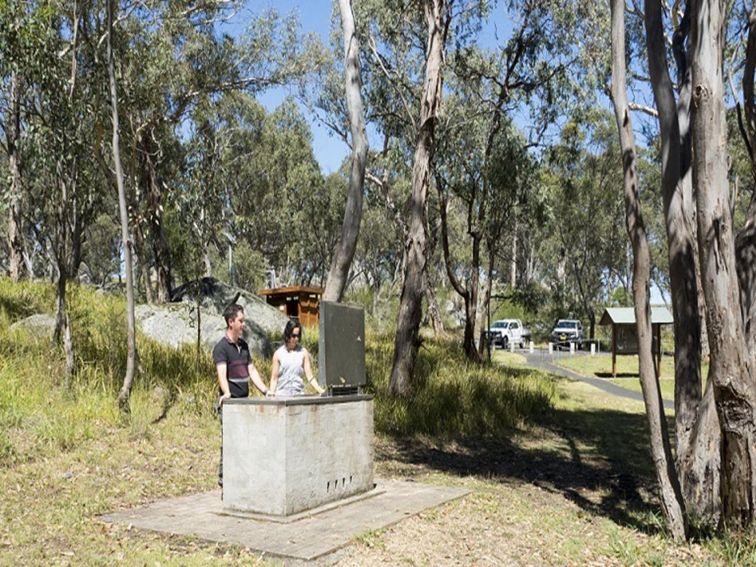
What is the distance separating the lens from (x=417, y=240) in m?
14.7

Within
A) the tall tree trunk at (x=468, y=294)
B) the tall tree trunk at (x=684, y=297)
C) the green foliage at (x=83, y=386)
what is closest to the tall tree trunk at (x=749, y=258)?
the tall tree trunk at (x=684, y=297)

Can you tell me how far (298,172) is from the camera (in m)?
41.0

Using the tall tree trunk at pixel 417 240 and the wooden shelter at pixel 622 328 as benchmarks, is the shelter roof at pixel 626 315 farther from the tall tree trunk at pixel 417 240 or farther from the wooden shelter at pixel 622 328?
the tall tree trunk at pixel 417 240

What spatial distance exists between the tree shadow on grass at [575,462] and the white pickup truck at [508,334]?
2953 centimetres

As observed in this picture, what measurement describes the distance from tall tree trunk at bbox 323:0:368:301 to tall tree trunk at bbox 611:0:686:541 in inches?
233

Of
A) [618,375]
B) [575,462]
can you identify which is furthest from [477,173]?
[575,462]

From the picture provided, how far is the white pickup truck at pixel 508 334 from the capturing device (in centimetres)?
4381

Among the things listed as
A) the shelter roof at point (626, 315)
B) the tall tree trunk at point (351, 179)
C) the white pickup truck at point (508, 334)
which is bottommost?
the white pickup truck at point (508, 334)

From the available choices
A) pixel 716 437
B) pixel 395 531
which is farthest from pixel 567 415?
pixel 395 531

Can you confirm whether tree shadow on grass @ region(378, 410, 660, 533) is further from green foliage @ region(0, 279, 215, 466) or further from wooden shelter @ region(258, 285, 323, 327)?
wooden shelter @ region(258, 285, 323, 327)

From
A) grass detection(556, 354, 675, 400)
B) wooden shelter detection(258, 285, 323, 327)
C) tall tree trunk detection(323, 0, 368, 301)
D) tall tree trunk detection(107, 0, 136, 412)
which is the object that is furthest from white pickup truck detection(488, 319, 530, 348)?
tall tree trunk detection(107, 0, 136, 412)

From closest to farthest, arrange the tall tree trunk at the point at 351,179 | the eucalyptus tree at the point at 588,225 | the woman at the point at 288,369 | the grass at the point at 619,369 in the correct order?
the woman at the point at 288,369, the tall tree trunk at the point at 351,179, the grass at the point at 619,369, the eucalyptus tree at the point at 588,225

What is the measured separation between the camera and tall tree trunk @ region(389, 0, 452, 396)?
14.0 metres

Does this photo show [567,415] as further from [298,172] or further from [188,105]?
[298,172]
